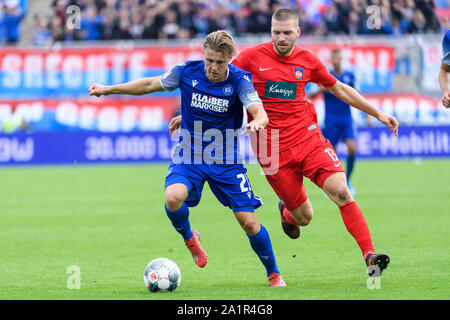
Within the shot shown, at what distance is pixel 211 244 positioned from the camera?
10.0 meters

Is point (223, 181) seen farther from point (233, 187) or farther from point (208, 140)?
point (208, 140)

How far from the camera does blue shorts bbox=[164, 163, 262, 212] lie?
288 inches

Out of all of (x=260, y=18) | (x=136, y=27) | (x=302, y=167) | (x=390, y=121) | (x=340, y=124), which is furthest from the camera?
(x=136, y=27)

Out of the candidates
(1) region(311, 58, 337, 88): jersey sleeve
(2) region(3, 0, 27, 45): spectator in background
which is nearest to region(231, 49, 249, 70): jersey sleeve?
(1) region(311, 58, 337, 88): jersey sleeve

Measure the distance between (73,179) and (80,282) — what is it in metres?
12.7

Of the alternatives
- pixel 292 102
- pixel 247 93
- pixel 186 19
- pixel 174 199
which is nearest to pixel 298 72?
pixel 292 102

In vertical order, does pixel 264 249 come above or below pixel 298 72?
below

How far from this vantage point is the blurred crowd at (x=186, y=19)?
24453mm

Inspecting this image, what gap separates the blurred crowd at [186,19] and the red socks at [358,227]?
1746 cm

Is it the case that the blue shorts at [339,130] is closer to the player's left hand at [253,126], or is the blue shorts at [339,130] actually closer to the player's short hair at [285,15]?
the player's short hair at [285,15]

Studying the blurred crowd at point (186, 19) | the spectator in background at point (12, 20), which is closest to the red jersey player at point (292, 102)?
the blurred crowd at point (186, 19)

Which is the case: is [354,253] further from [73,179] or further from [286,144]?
[73,179]

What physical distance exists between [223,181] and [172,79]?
1.04 meters

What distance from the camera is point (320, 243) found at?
9.89 metres
